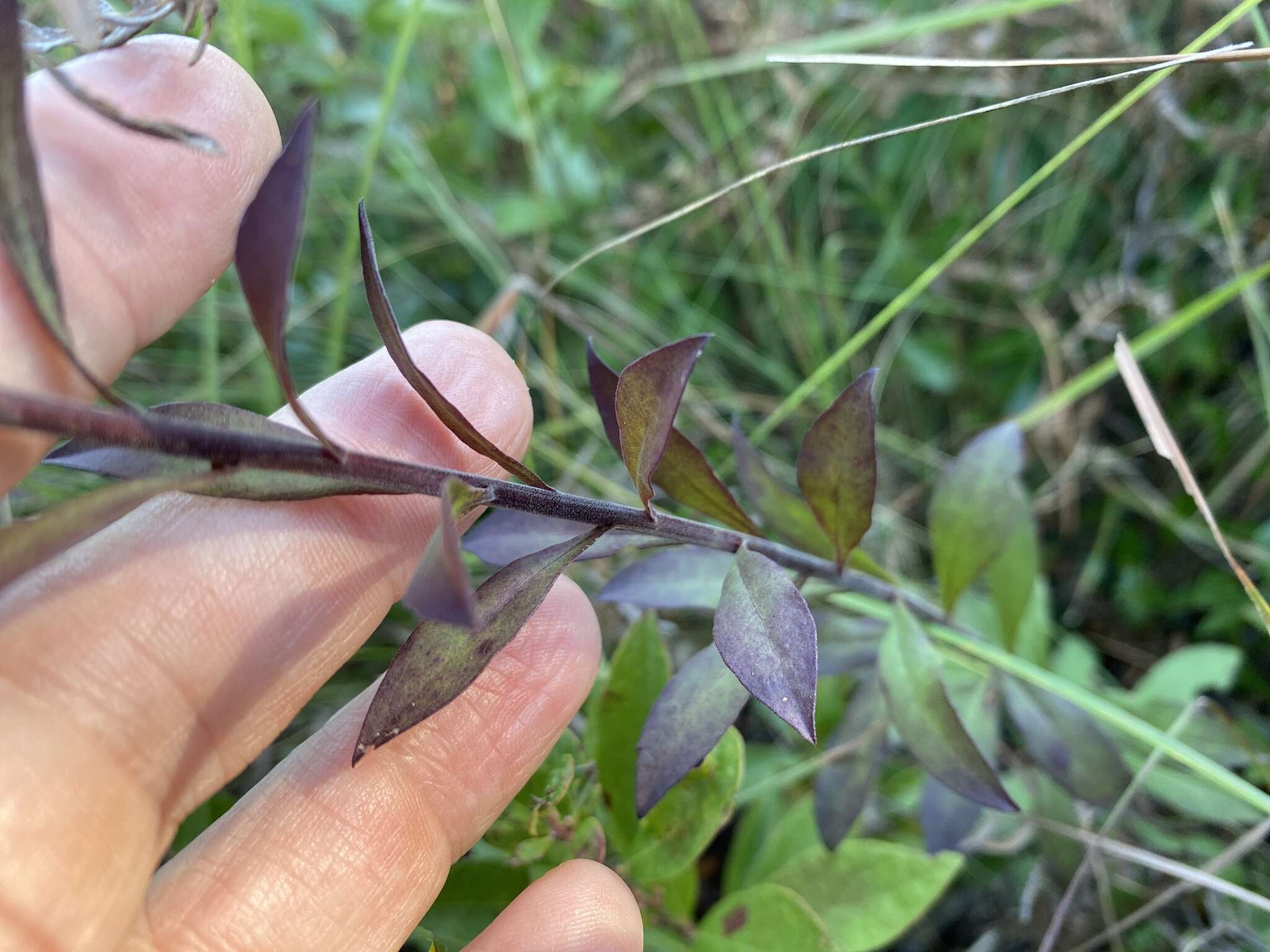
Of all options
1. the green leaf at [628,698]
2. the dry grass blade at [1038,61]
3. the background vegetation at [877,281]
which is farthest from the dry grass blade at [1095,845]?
the dry grass blade at [1038,61]

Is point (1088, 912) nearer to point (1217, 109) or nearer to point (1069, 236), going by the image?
point (1069, 236)

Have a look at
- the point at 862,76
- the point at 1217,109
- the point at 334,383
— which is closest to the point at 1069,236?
the point at 1217,109

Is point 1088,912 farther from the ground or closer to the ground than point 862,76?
closer to the ground

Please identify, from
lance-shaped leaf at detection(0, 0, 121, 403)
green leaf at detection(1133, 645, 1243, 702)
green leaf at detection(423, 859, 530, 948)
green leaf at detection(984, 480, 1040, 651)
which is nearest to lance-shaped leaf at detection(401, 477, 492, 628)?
lance-shaped leaf at detection(0, 0, 121, 403)

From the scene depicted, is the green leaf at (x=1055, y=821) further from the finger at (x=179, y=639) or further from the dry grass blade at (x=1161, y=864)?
the finger at (x=179, y=639)

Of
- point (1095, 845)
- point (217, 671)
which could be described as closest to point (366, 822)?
point (217, 671)

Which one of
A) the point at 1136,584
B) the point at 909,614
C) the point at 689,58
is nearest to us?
the point at 909,614

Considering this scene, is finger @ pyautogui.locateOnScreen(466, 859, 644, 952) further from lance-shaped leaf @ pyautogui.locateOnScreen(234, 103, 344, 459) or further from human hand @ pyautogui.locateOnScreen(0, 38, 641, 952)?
lance-shaped leaf @ pyautogui.locateOnScreen(234, 103, 344, 459)
